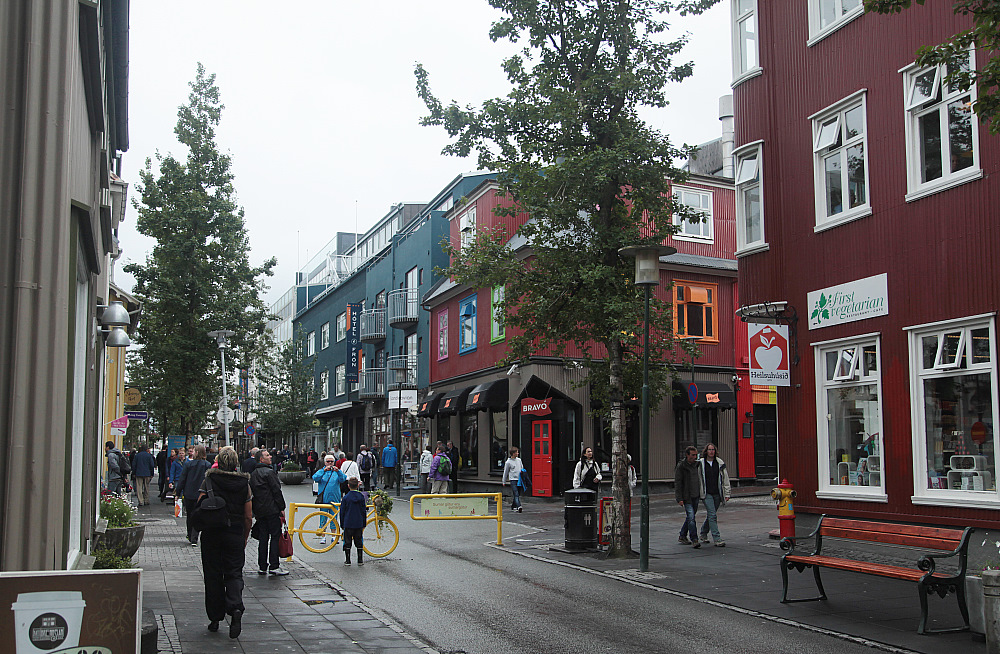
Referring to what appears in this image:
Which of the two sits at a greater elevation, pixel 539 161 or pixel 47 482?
pixel 539 161

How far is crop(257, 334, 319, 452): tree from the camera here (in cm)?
5266

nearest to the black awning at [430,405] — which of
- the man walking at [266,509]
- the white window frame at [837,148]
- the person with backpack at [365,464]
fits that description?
the person with backpack at [365,464]

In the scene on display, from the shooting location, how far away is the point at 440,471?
26438 millimetres

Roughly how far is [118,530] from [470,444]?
2093 centimetres

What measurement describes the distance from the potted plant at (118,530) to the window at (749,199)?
11.7 m

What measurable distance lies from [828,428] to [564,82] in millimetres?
7643

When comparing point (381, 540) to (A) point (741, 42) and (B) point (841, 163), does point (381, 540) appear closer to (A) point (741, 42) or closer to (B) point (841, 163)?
(B) point (841, 163)

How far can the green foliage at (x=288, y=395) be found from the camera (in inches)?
2073

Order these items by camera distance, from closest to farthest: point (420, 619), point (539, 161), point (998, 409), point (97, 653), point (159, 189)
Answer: point (97, 653), point (420, 619), point (998, 409), point (539, 161), point (159, 189)

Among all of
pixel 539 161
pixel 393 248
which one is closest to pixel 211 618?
pixel 539 161

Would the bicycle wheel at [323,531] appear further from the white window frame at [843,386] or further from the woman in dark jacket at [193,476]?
the white window frame at [843,386]

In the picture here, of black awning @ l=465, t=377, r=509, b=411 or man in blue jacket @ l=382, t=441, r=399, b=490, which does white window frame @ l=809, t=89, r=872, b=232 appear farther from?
man in blue jacket @ l=382, t=441, r=399, b=490

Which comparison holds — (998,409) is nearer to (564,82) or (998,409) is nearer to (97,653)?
(564,82)

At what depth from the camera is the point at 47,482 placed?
16.8 feet
